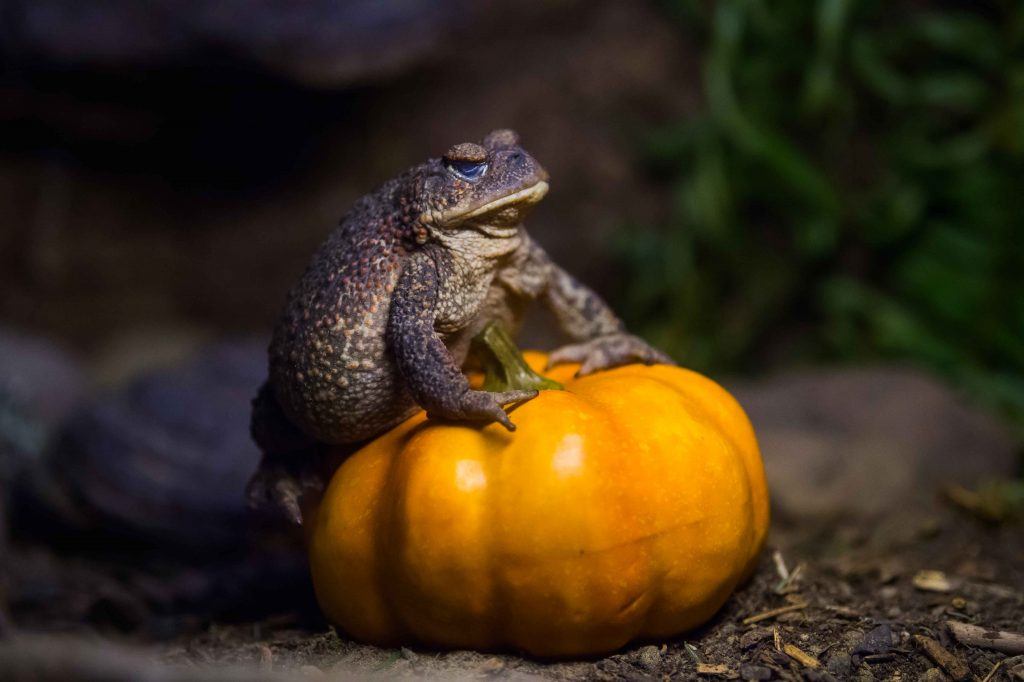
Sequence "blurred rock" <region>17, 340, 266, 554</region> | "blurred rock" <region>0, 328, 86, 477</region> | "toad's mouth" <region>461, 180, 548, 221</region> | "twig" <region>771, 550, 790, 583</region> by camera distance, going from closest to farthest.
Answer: "toad's mouth" <region>461, 180, 548, 221</region>
"twig" <region>771, 550, 790, 583</region>
"blurred rock" <region>17, 340, 266, 554</region>
"blurred rock" <region>0, 328, 86, 477</region>

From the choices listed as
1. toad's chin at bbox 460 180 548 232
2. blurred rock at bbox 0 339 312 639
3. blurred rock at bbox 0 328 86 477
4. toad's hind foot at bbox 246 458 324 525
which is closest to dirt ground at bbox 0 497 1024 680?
toad's hind foot at bbox 246 458 324 525

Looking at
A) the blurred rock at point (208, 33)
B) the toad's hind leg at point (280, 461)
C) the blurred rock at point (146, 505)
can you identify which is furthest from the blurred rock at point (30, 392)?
the toad's hind leg at point (280, 461)

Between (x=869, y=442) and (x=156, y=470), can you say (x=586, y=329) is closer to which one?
(x=869, y=442)

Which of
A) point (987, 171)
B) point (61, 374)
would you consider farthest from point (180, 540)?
point (987, 171)

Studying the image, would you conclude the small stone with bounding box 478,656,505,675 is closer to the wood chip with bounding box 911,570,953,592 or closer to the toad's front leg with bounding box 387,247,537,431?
the toad's front leg with bounding box 387,247,537,431

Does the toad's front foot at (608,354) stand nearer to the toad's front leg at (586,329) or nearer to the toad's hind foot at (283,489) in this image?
the toad's front leg at (586,329)
